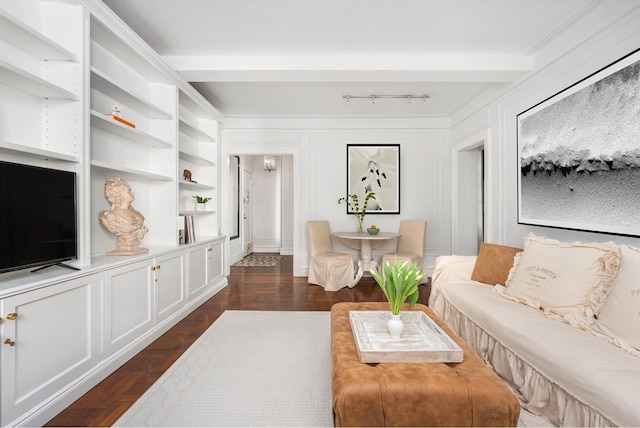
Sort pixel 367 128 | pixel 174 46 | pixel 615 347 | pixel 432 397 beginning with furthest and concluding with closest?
pixel 367 128 → pixel 174 46 → pixel 615 347 → pixel 432 397

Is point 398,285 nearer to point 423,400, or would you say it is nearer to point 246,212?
point 423,400

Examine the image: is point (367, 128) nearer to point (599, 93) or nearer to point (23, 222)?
point (599, 93)

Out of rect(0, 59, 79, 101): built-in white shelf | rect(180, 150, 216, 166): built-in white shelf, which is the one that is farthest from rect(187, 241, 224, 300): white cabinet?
rect(0, 59, 79, 101): built-in white shelf

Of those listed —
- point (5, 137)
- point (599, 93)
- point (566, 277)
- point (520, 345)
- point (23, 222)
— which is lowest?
point (520, 345)

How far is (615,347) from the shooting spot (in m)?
1.43

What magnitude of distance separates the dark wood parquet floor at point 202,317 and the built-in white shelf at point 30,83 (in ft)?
6.15

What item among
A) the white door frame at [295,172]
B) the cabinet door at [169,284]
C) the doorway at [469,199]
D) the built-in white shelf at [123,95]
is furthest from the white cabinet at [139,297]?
the doorway at [469,199]

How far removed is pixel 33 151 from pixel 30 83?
488 mm

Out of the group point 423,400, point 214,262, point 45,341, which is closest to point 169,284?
point 214,262

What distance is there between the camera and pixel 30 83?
171cm

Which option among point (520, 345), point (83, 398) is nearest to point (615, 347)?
point (520, 345)

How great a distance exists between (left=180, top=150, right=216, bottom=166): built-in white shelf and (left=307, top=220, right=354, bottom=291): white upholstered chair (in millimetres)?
1697

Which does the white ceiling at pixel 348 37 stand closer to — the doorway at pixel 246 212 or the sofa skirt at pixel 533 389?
the sofa skirt at pixel 533 389

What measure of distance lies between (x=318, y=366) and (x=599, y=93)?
2.82m
